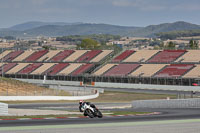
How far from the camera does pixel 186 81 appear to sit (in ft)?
284

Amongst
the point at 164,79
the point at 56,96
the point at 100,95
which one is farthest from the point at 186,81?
the point at 56,96

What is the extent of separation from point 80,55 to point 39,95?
195ft

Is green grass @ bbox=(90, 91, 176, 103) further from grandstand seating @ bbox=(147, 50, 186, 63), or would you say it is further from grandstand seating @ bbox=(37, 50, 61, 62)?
grandstand seating @ bbox=(37, 50, 61, 62)

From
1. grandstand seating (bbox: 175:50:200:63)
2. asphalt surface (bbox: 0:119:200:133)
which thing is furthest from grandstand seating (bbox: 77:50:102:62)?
asphalt surface (bbox: 0:119:200:133)

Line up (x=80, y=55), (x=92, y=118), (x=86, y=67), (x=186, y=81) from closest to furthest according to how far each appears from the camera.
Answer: (x=92, y=118) → (x=186, y=81) → (x=86, y=67) → (x=80, y=55)

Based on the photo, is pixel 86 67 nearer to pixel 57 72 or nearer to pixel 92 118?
pixel 57 72

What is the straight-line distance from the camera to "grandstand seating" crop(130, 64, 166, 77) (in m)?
96.7

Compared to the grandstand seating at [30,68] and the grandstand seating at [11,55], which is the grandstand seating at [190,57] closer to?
the grandstand seating at [30,68]

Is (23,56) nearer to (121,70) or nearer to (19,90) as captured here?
(121,70)

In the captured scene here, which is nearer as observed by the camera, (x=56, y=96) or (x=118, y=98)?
(x=56, y=96)

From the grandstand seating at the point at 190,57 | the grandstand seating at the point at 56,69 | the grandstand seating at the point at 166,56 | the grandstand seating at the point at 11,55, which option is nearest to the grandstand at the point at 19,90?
the grandstand seating at the point at 190,57

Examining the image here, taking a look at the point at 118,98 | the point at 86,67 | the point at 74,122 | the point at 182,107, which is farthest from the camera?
the point at 86,67

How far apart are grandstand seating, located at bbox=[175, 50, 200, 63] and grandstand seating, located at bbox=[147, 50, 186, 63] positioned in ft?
4.76

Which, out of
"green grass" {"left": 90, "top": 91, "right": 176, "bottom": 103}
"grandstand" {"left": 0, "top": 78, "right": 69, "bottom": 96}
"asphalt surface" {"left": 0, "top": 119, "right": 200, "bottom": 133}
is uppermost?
"asphalt surface" {"left": 0, "top": 119, "right": 200, "bottom": 133}
